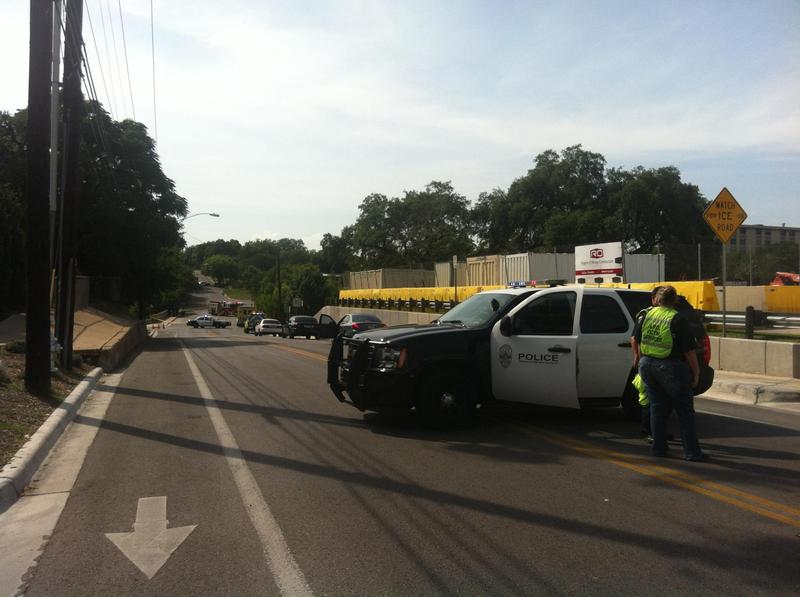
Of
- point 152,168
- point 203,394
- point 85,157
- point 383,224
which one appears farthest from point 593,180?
point 203,394

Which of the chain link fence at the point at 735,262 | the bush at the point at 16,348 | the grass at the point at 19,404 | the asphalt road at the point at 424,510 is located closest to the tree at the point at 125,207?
the bush at the point at 16,348

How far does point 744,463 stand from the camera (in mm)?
7117

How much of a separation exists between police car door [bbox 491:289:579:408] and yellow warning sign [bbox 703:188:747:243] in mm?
7624

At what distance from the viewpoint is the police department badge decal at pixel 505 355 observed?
8602 mm

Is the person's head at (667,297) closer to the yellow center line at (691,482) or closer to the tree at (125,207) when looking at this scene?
the yellow center line at (691,482)

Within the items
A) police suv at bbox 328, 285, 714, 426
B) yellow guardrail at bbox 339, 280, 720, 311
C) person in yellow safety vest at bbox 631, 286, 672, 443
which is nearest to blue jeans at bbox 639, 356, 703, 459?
person in yellow safety vest at bbox 631, 286, 672, 443

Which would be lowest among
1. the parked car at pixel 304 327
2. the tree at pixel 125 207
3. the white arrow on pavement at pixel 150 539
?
the parked car at pixel 304 327

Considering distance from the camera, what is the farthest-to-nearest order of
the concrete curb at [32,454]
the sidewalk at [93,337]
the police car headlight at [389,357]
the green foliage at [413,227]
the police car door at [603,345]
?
the green foliage at [413,227] < the sidewalk at [93,337] < the police car door at [603,345] < the police car headlight at [389,357] < the concrete curb at [32,454]

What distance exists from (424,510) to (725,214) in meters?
11.9

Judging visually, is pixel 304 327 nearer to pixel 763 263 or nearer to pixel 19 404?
pixel 763 263

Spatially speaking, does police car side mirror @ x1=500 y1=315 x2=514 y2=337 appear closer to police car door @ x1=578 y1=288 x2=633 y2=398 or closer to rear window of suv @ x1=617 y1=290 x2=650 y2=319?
police car door @ x1=578 y1=288 x2=633 y2=398

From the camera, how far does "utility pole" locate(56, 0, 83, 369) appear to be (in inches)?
566

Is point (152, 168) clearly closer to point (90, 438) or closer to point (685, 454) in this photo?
point (90, 438)

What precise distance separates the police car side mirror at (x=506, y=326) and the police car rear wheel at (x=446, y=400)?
748mm
